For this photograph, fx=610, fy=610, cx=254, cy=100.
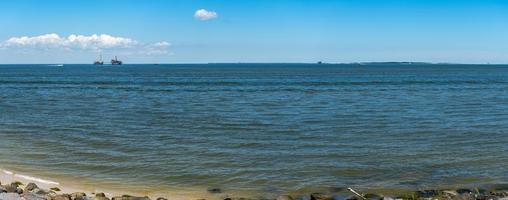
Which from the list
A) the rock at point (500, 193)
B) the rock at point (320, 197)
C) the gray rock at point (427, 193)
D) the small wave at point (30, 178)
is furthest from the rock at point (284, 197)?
the small wave at point (30, 178)

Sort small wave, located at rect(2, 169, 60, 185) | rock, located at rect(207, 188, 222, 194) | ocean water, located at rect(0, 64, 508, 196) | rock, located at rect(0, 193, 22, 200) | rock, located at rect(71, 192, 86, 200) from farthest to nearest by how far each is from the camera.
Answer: ocean water, located at rect(0, 64, 508, 196) → small wave, located at rect(2, 169, 60, 185) → rock, located at rect(207, 188, 222, 194) → rock, located at rect(71, 192, 86, 200) → rock, located at rect(0, 193, 22, 200)

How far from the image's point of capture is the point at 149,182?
17.8 m

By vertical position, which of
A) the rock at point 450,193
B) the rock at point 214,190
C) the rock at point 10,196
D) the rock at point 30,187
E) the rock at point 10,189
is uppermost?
the rock at point 10,196

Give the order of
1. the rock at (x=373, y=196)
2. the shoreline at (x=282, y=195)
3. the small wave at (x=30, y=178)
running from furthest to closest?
the small wave at (x=30, y=178), the rock at (x=373, y=196), the shoreline at (x=282, y=195)

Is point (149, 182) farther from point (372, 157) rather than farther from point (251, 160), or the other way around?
point (372, 157)

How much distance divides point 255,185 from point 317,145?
23.2ft

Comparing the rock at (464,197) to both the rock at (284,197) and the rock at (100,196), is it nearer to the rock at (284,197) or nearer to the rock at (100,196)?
the rock at (284,197)

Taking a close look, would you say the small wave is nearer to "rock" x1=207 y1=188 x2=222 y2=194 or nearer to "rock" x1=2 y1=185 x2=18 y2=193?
"rock" x1=2 y1=185 x2=18 y2=193

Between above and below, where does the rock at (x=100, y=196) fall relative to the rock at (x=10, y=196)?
below

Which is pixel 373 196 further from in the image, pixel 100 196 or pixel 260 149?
pixel 260 149

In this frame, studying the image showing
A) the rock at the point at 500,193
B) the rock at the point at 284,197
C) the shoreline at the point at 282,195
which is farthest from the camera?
the rock at the point at 500,193

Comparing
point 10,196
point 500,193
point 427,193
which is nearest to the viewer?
point 10,196

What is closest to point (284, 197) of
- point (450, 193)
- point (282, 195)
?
point (282, 195)

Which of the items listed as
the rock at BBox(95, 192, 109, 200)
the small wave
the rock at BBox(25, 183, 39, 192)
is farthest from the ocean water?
the rock at BBox(25, 183, 39, 192)
